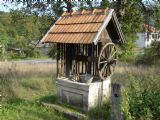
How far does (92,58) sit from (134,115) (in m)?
2.67

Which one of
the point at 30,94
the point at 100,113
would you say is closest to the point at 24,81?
the point at 30,94

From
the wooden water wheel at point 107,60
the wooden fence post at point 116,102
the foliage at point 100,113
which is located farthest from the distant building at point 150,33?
the wooden fence post at point 116,102

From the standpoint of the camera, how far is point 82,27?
10.7 metres

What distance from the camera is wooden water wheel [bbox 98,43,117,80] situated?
10712mm

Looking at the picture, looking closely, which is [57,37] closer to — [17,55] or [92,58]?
[92,58]

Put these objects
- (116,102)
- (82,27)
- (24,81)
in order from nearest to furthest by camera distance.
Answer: (116,102), (82,27), (24,81)

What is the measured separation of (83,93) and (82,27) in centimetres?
216

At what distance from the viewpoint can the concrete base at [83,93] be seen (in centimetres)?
1009

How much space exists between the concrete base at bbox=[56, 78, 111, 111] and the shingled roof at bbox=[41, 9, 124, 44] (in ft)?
4.53

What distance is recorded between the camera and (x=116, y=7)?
16922mm

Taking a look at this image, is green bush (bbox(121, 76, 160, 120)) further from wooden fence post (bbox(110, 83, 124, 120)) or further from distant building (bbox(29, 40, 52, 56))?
distant building (bbox(29, 40, 52, 56))

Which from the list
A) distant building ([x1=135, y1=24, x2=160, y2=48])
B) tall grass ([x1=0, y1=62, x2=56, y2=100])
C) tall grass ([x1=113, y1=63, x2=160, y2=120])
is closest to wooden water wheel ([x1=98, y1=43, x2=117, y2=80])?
tall grass ([x1=113, y1=63, x2=160, y2=120])

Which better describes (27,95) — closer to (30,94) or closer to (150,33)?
(30,94)

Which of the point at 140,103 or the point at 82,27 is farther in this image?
the point at 82,27
